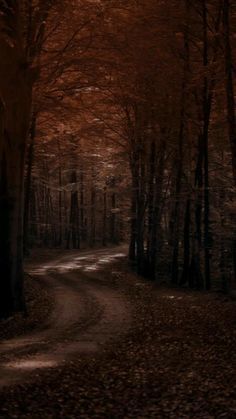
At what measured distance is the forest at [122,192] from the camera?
9461mm

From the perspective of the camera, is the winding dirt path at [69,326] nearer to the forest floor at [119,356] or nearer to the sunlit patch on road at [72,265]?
the forest floor at [119,356]

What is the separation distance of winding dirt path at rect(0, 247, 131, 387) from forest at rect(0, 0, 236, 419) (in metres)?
0.06

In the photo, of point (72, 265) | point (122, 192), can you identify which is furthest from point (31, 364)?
point (122, 192)

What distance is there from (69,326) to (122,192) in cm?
1664

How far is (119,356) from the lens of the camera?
11555 mm

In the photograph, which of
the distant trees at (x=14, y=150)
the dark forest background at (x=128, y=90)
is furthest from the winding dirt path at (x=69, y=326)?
the dark forest background at (x=128, y=90)

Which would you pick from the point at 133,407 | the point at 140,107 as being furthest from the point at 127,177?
the point at 133,407

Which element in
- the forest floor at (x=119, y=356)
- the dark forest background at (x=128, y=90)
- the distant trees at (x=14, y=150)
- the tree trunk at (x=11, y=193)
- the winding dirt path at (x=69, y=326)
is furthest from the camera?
the tree trunk at (x=11, y=193)

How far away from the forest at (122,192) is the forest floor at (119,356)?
0.14 feet

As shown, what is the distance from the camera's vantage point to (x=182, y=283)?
24.3 meters

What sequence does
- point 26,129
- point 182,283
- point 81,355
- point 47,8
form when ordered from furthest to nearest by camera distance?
point 182,283 < point 26,129 < point 47,8 < point 81,355

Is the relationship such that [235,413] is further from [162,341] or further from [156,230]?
[156,230]

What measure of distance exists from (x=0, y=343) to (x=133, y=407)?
19.2 ft

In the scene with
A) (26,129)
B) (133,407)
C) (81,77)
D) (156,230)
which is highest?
(81,77)
